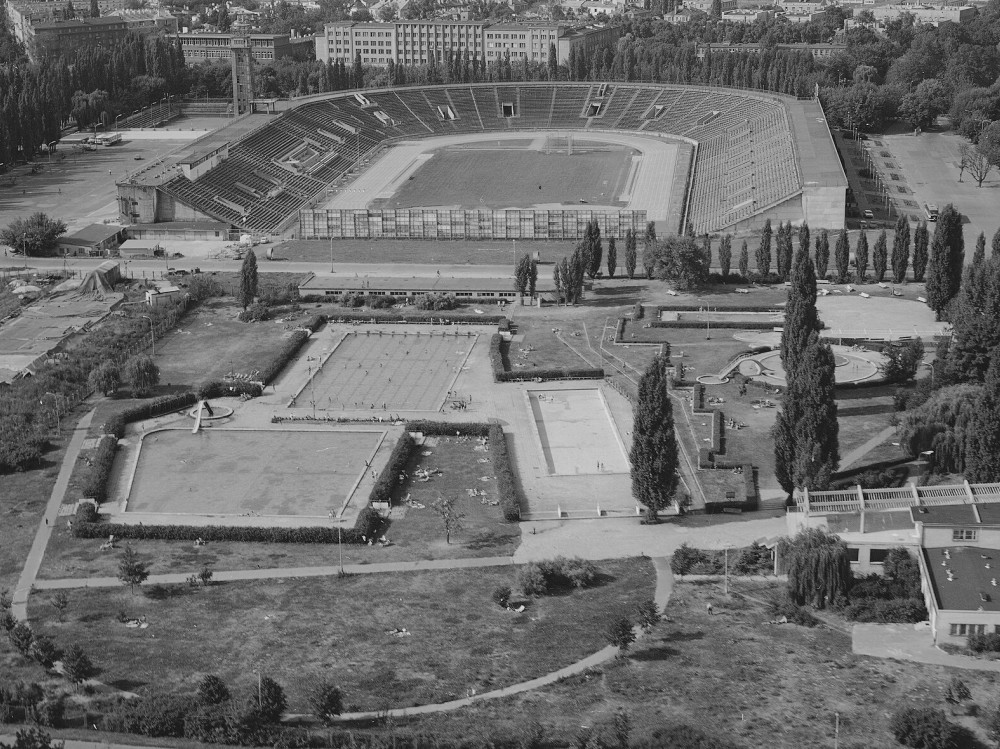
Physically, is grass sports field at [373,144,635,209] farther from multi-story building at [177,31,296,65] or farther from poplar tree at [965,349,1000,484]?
multi-story building at [177,31,296,65]

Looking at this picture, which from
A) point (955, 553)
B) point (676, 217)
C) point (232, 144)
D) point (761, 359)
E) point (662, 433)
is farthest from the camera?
point (232, 144)

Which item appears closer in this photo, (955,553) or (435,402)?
(955,553)

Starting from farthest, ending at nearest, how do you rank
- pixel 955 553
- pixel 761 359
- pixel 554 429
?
pixel 761 359
pixel 554 429
pixel 955 553

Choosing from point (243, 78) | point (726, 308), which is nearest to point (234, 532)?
point (726, 308)

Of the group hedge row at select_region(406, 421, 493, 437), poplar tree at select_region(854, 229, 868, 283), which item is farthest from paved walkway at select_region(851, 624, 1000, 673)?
poplar tree at select_region(854, 229, 868, 283)

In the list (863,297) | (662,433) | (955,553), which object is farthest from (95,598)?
(863,297)

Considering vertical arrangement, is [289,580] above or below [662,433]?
Answer: below

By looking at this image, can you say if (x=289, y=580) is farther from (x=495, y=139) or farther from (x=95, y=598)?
(x=495, y=139)
